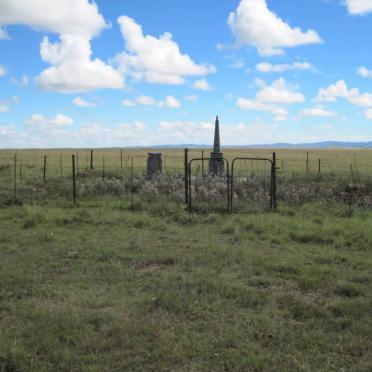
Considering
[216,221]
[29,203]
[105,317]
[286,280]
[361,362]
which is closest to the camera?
[361,362]

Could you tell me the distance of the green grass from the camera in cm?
436

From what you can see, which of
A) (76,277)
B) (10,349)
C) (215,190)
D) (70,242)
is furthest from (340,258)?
(215,190)

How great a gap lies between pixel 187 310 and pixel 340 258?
372 centimetres

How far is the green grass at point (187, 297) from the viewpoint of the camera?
A: 436 centimetres

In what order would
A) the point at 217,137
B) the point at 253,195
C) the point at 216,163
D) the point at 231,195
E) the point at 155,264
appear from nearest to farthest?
the point at 155,264
the point at 231,195
the point at 253,195
the point at 216,163
the point at 217,137

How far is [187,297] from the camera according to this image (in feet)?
19.2

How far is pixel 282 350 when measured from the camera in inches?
177

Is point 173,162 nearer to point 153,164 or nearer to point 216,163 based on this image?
point 216,163

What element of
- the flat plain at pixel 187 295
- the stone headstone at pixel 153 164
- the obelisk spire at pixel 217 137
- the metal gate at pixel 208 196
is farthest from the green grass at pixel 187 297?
the obelisk spire at pixel 217 137

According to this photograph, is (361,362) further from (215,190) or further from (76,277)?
(215,190)

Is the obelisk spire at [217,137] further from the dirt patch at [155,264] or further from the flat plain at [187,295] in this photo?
the dirt patch at [155,264]

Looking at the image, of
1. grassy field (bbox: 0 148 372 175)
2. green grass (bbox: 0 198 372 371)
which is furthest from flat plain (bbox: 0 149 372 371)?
grassy field (bbox: 0 148 372 175)

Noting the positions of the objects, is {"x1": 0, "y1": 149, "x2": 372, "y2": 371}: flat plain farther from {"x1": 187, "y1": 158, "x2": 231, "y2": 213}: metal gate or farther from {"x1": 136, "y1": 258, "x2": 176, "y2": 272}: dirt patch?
{"x1": 187, "y1": 158, "x2": 231, "y2": 213}: metal gate

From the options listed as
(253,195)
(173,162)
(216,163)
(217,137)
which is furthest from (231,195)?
(173,162)
